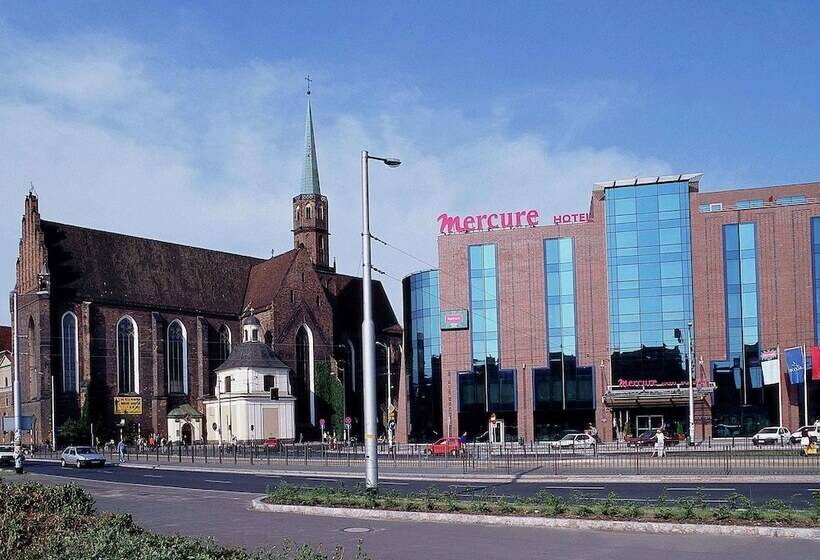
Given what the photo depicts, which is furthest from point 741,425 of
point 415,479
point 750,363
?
point 415,479

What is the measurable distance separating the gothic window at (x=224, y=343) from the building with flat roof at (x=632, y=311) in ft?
110

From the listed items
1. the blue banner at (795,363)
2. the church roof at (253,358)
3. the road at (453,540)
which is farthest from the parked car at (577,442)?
the road at (453,540)

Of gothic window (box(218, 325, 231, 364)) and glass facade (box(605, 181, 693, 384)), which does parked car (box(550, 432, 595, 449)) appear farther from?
gothic window (box(218, 325, 231, 364))

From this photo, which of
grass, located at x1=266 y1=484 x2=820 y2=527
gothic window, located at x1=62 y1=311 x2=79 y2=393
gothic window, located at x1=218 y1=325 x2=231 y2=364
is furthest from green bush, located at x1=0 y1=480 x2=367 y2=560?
gothic window, located at x1=218 y1=325 x2=231 y2=364

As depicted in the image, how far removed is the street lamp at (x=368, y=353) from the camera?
2212cm

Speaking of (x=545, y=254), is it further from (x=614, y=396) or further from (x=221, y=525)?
(x=221, y=525)

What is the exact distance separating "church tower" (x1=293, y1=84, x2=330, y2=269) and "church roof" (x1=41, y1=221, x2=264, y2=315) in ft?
28.6

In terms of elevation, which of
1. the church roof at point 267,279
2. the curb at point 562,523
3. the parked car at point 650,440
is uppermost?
the church roof at point 267,279

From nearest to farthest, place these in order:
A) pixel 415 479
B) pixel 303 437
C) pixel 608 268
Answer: pixel 415 479, pixel 608 268, pixel 303 437

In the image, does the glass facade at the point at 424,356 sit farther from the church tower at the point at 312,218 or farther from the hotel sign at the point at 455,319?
the church tower at the point at 312,218

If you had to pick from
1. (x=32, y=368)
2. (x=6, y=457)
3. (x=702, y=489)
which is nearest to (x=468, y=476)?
(x=702, y=489)

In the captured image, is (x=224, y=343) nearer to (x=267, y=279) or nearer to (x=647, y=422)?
(x=267, y=279)

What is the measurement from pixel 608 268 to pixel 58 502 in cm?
5955

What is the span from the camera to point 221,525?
1855 cm
